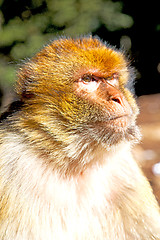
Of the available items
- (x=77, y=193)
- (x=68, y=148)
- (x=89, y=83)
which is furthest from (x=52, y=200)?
(x=89, y=83)

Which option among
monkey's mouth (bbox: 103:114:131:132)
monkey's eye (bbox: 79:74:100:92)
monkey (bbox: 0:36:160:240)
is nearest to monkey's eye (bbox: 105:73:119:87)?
monkey (bbox: 0:36:160:240)

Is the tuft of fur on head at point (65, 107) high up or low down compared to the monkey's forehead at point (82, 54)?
down

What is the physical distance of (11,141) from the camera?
97.3 inches

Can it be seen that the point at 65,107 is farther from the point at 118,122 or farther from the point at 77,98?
the point at 118,122

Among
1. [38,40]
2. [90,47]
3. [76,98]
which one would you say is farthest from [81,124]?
[38,40]

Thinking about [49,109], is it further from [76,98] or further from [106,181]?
[106,181]

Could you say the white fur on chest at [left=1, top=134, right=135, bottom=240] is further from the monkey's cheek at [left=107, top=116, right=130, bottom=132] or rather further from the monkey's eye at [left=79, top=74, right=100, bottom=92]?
the monkey's eye at [left=79, top=74, right=100, bottom=92]

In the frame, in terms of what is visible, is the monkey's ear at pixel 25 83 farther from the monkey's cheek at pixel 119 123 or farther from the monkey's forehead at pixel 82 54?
the monkey's cheek at pixel 119 123

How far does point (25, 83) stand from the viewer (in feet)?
8.52

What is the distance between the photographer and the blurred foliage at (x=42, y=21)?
5.95 m

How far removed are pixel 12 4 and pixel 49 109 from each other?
4.73 m

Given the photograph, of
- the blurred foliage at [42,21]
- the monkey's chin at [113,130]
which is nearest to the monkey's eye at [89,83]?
the monkey's chin at [113,130]

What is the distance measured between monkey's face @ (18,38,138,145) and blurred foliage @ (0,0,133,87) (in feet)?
10.8

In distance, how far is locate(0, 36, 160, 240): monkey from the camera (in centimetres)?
239
